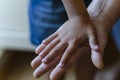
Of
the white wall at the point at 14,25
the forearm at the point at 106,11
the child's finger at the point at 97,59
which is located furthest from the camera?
the white wall at the point at 14,25

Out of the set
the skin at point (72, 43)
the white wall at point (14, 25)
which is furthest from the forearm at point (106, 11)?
the white wall at point (14, 25)

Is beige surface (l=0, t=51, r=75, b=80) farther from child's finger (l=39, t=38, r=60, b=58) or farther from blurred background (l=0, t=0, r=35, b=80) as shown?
child's finger (l=39, t=38, r=60, b=58)

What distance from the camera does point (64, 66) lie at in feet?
1.63

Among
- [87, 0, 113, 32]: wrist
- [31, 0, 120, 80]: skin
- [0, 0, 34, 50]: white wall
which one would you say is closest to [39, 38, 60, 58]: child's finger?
[31, 0, 120, 80]: skin

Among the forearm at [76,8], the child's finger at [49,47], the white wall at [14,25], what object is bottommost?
the white wall at [14,25]

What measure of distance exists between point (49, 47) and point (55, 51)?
0.6 inches

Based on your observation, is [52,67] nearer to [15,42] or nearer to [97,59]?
[97,59]

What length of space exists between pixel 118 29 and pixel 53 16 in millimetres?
210

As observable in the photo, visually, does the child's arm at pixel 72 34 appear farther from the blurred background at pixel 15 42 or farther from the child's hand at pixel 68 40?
the blurred background at pixel 15 42

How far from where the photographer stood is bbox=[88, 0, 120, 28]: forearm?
0.58 m

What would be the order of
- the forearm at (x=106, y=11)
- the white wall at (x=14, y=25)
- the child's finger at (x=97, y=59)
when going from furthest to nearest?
the white wall at (x=14, y=25), the forearm at (x=106, y=11), the child's finger at (x=97, y=59)

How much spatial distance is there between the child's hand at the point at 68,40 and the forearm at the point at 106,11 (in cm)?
6

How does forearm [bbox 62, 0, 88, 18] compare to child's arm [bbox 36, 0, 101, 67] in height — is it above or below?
above

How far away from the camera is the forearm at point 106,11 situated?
582 mm
